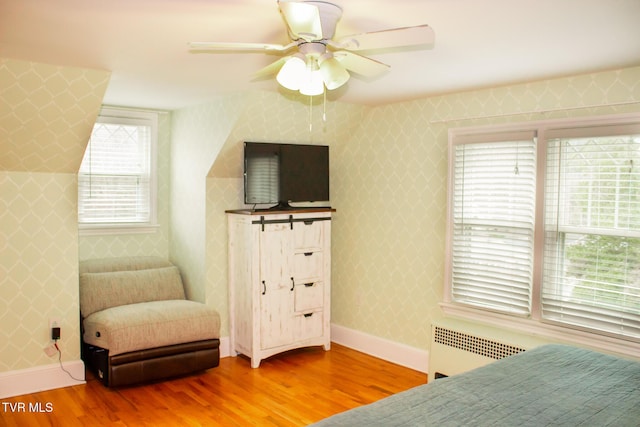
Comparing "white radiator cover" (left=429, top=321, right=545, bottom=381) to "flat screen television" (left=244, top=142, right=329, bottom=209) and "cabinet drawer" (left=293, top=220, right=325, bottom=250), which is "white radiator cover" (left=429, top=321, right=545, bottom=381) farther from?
"flat screen television" (left=244, top=142, right=329, bottom=209)

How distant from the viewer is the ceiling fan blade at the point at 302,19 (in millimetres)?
1961

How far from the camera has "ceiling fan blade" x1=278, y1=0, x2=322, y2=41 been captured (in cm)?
196

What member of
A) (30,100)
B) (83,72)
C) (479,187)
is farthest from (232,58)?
(479,187)

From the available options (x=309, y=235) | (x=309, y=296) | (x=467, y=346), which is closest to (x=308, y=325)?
(x=309, y=296)

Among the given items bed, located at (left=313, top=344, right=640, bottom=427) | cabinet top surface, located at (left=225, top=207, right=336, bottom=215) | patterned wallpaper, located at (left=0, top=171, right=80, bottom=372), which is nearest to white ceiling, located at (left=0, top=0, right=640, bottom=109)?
patterned wallpaper, located at (left=0, top=171, right=80, bottom=372)

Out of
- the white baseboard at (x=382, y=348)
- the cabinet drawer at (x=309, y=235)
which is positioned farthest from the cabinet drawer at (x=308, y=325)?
the cabinet drawer at (x=309, y=235)

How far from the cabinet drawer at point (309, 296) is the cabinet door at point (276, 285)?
2.9 inches

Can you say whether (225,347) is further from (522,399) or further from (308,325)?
(522,399)

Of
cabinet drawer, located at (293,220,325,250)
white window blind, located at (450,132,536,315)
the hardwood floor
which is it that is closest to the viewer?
the hardwood floor

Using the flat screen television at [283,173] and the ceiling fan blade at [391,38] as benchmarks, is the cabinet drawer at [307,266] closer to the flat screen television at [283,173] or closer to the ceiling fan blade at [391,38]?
the flat screen television at [283,173]

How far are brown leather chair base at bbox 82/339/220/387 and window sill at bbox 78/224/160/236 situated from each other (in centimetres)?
104

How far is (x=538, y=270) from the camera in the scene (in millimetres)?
3664

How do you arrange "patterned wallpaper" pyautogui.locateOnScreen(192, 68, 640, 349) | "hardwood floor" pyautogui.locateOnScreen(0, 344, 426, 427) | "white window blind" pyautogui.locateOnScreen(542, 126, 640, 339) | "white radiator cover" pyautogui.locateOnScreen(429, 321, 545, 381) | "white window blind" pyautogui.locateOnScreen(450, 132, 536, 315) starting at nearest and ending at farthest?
"white window blind" pyautogui.locateOnScreen(542, 126, 640, 339) < "hardwood floor" pyautogui.locateOnScreen(0, 344, 426, 427) < "white radiator cover" pyautogui.locateOnScreen(429, 321, 545, 381) < "white window blind" pyautogui.locateOnScreen(450, 132, 536, 315) < "patterned wallpaper" pyautogui.locateOnScreen(192, 68, 640, 349)

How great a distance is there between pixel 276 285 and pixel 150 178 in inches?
67.2
